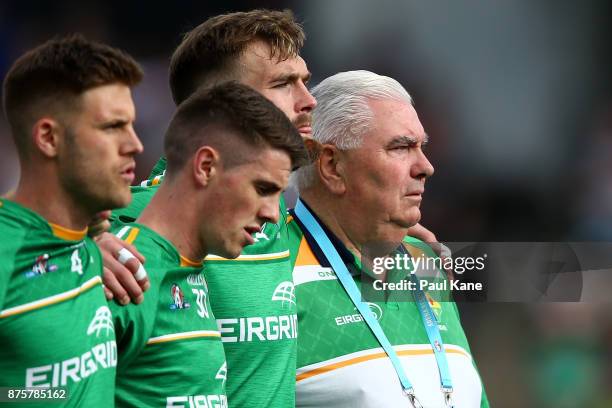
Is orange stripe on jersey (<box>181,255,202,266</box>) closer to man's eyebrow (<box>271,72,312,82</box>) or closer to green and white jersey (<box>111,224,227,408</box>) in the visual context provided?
green and white jersey (<box>111,224,227,408</box>)

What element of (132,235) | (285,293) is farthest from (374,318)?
(132,235)

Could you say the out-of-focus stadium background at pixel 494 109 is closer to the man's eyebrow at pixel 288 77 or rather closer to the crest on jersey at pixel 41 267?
the man's eyebrow at pixel 288 77

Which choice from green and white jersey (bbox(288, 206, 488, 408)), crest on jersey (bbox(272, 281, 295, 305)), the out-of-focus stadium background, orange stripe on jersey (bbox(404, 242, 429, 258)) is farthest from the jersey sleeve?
the out-of-focus stadium background

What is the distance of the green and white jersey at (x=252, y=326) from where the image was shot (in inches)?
129

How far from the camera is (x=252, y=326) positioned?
3.32 meters

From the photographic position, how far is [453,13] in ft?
30.1

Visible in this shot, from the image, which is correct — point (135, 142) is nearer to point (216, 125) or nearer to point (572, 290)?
point (216, 125)

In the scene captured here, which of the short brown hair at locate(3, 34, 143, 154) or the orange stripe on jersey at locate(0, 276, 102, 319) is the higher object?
the short brown hair at locate(3, 34, 143, 154)

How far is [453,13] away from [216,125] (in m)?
6.45

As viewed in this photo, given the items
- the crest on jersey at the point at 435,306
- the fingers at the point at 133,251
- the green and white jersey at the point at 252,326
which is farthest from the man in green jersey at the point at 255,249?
the crest on jersey at the point at 435,306

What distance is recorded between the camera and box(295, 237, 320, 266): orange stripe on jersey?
3.85m

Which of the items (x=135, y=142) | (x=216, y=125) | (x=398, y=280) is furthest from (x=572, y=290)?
(x=135, y=142)

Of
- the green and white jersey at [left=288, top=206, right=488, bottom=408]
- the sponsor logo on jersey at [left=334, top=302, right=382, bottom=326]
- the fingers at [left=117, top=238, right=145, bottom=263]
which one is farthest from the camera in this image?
the sponsor logo on jersey at [left=334, top=302, right=382, bottom=326]

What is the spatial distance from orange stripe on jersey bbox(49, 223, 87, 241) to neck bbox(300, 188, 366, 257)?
1.55 metres
